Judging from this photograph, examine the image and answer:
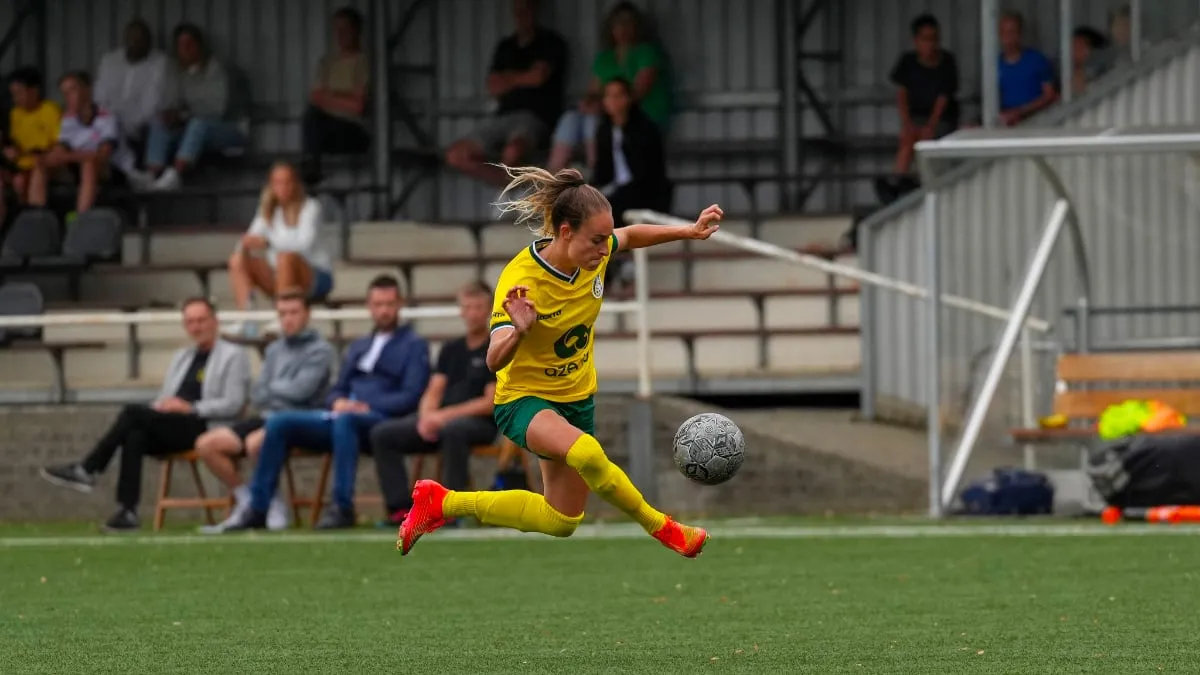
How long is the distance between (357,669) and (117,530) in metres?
7.46

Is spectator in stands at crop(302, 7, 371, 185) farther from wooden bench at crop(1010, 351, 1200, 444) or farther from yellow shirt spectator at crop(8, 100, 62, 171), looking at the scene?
wooden bench at crop(1010, 351, 1200, 444)

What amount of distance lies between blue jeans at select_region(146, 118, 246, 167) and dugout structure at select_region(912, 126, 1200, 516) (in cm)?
745

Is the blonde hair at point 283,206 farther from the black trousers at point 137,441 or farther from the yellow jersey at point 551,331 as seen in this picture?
the yellow jersey at point 551,331

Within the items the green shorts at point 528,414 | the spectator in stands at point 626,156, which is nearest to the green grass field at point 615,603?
the green shorts at point 528,414

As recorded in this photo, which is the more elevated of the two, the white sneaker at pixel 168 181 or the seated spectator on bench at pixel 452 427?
the white sneaker at pixel 168 181

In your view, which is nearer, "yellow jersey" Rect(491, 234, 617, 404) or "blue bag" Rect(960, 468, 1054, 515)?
"yellow jersey" Rect(491, 234, 617, 404)

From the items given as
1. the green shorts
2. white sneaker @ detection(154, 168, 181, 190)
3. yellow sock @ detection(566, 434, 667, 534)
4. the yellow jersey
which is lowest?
yellow sock @ detection(566, 434, 667, 534)

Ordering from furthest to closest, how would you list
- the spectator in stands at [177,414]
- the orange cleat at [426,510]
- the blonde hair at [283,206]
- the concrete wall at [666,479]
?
the blonde hair at [283,206] < the concrete wall at [666,479] < the spectator in stands at [177,414] < the orange cleat at [426,510]

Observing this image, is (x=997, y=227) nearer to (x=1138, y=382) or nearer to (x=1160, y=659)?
(x=1138, y=382)

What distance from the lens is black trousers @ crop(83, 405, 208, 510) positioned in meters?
14.2

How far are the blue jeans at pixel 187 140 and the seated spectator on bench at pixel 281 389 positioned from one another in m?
5.88

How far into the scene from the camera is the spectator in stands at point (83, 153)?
19.5 metres

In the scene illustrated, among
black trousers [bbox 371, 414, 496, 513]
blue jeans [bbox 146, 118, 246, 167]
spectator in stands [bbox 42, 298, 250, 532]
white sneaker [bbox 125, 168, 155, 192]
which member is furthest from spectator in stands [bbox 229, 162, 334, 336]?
blue jeans [bbox 146, 118, 246, 167]

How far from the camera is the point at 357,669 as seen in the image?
7016 millimetres
